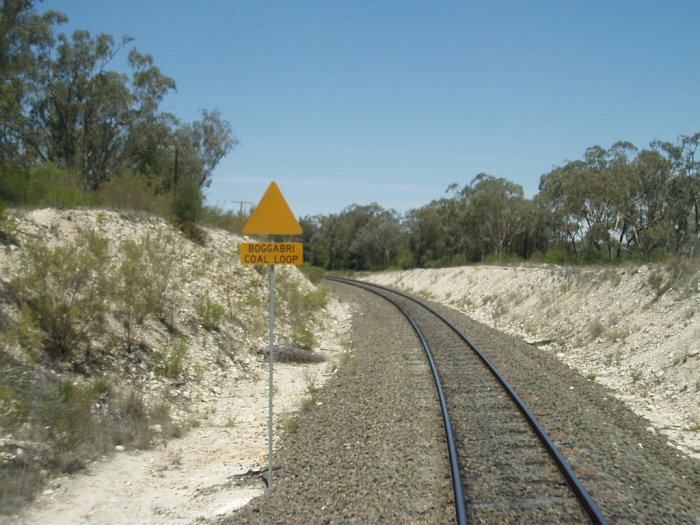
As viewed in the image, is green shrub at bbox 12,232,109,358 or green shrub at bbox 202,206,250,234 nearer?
green shrub at bbox 12,232,109,358

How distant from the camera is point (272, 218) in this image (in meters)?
6.84

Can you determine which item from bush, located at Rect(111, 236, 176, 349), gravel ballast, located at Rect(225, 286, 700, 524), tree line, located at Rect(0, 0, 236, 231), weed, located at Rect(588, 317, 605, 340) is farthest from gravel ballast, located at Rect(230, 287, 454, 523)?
tree line, located at Rect(0, 0, 236, 231)

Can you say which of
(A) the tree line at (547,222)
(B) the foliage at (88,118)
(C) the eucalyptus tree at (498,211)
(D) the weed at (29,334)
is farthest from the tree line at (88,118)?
(C) the eucalyptus tree at (498,211)

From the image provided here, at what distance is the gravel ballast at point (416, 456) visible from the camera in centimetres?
543

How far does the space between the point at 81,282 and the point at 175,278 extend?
14.6ft

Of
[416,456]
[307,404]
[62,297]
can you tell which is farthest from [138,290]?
[416,456]

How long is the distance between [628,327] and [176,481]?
11.5m

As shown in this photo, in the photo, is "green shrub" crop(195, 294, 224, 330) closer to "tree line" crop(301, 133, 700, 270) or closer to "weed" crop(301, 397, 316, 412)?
"weed" crop(301, 397, 316, 412)

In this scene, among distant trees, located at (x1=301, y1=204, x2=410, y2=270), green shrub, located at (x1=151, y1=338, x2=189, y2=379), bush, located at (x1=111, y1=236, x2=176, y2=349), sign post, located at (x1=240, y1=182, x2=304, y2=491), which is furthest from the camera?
distant trees, located at (x1=301, y1=204, x2=410, y2=270)

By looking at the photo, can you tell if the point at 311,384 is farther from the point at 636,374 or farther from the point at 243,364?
the point at 636,374

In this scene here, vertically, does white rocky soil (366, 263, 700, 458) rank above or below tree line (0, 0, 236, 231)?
below

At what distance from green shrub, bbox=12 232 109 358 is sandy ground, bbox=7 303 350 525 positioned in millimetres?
2388

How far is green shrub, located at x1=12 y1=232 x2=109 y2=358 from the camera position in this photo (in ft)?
28.1

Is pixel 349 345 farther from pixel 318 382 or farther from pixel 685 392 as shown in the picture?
pixel 685 392
